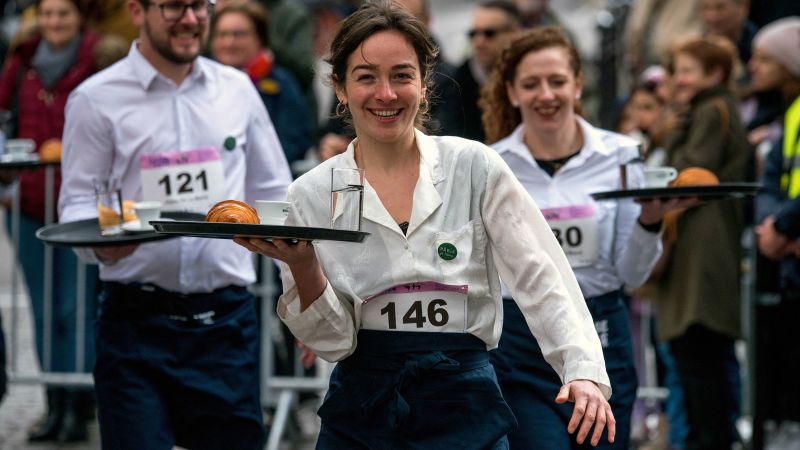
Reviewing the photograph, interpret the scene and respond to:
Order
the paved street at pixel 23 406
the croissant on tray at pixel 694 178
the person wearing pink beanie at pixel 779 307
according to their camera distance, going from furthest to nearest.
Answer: the paved street at pixel 23 406
the person wearing pink beanie at pixel 779 307
the croissant on tray at pixel 694 178

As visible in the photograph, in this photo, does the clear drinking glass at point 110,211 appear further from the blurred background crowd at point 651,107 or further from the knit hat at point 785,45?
the knit hat at point 785,45

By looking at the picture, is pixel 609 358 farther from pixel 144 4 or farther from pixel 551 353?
pixel 144 4

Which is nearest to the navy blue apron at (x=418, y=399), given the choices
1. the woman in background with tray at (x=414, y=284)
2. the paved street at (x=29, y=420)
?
the woman in background with tray at (x=414, y=284)

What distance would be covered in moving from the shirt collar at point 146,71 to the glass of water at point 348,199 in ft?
5.34

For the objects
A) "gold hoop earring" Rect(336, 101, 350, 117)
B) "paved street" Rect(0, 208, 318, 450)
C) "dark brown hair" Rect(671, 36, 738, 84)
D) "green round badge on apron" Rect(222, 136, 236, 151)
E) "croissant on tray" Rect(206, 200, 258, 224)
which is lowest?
"paved street" Rect(0, 208, 318, 450)

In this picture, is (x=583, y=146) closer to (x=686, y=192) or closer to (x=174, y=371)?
(x=686, y=192)

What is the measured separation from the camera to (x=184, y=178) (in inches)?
211

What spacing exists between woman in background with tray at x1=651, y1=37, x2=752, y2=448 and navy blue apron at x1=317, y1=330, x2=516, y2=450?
3.46 metres

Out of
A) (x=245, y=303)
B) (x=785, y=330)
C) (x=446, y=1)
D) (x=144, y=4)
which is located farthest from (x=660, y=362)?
(x=446, y=1)

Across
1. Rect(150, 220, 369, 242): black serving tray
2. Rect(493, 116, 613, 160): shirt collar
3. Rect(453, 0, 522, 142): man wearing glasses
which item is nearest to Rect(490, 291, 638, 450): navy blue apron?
Rect(493, 116, 613, 160): shirt collar

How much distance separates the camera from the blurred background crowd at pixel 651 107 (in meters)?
7.46

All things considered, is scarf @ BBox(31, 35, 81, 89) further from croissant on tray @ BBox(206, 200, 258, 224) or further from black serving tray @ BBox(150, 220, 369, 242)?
black serving tray @ BBox(150, 220, 369, 242)

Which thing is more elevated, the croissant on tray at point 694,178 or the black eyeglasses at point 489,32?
the black eyeglasses at point 489,32

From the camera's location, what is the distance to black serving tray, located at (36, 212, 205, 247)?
4914mm
